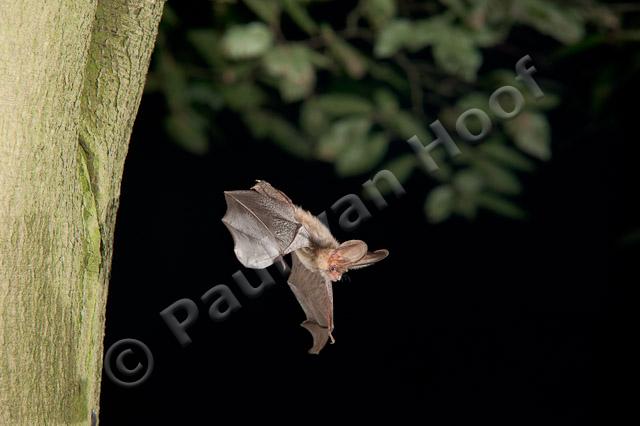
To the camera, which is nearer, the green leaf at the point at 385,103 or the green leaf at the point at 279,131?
the green leaf at the point at 385,103

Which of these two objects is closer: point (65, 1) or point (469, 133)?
point (65, 1)

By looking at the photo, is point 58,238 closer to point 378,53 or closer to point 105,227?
point 105,227

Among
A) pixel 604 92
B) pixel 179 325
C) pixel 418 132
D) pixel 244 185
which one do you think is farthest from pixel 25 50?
pixel 604 92

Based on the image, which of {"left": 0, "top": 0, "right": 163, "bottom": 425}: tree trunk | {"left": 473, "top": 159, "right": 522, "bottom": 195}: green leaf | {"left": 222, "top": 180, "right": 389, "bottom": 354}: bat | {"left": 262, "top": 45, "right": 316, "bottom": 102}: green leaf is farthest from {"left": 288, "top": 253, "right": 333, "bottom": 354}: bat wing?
{"left": 473, "top": 159, "right": 522, "bottom": 195}: green leaf

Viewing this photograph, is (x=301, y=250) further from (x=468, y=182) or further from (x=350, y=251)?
(x=468, y=182)

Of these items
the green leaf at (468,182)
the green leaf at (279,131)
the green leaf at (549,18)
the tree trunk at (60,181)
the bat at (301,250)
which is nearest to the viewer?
the tree trunk at (60,181)

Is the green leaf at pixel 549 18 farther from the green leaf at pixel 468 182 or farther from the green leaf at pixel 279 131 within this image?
the green leaf at pixel 279 131

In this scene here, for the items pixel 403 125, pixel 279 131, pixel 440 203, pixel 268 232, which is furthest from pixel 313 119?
pixel 268 232

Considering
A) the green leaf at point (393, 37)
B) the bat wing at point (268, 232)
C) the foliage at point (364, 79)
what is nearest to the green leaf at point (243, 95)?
the foliage at point (364, 79)

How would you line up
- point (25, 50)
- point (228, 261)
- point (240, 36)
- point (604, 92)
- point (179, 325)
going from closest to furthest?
1. point (25, 50)
2. point (179, 325)
3. point (240, 36)
4. point (604, 92)
5. point (228, 261)
